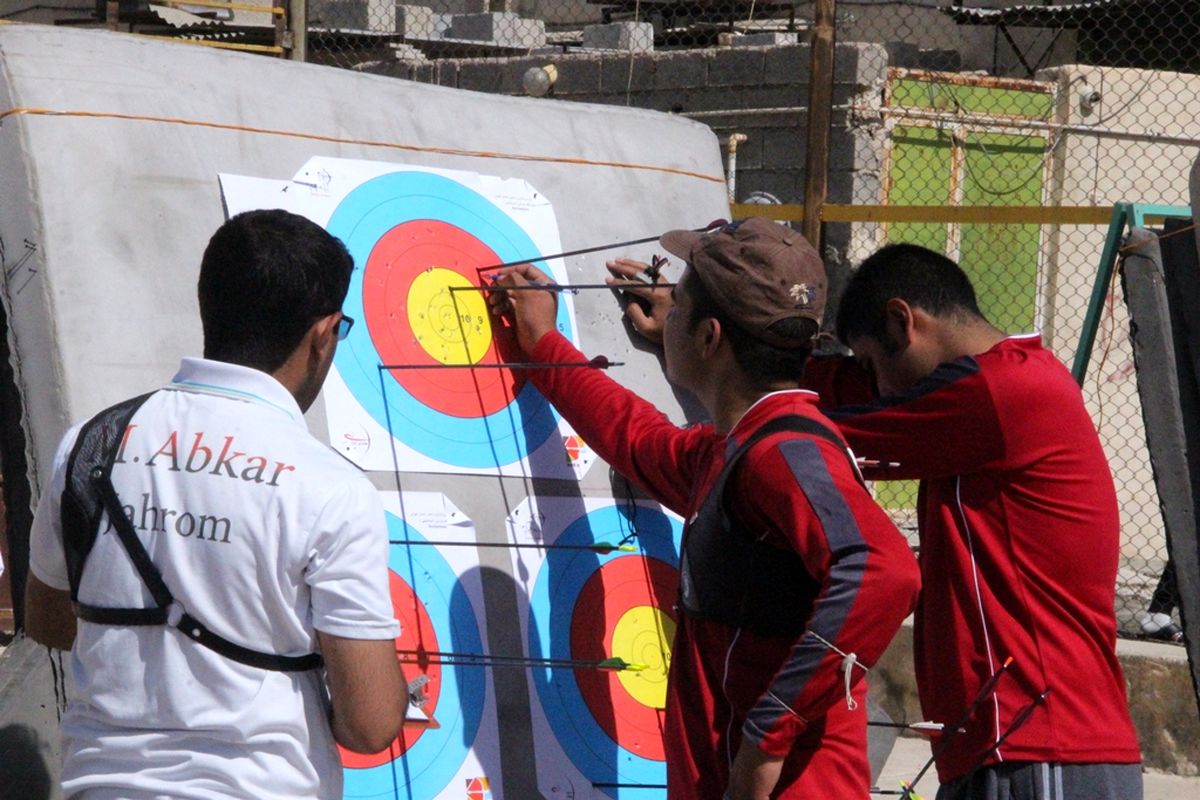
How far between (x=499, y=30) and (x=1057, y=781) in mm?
10118

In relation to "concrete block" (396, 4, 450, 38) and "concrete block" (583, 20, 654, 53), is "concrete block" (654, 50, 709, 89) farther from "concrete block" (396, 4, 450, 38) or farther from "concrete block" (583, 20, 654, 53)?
"concrete block" (396, 4, 450, 38)

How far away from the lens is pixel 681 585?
90.6 inches

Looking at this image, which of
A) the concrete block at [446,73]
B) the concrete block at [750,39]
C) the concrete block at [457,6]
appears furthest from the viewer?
the concrete block at [457,6]

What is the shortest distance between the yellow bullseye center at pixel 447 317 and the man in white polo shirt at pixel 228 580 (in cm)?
92

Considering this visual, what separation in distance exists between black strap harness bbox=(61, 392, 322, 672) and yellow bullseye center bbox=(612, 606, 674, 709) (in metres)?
1.12

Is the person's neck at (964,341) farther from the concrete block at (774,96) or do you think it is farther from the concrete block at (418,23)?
the concrete block at (418,23)

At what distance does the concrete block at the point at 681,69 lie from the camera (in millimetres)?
8188

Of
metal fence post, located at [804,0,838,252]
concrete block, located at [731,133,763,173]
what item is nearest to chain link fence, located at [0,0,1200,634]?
concrete block, located at [731,133,763,173]

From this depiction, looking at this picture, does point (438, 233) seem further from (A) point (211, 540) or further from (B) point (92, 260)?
(A) point (211, 540)

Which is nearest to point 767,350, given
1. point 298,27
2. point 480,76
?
point 298,27

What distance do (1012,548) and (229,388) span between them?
141 centimetres

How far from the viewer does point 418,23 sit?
11.7 metres

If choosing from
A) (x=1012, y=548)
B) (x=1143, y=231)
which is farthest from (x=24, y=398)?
(x=1143, y=231)

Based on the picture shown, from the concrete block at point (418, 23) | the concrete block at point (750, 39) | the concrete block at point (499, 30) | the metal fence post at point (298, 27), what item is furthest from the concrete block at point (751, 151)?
the concrete block at point (499, 30)
